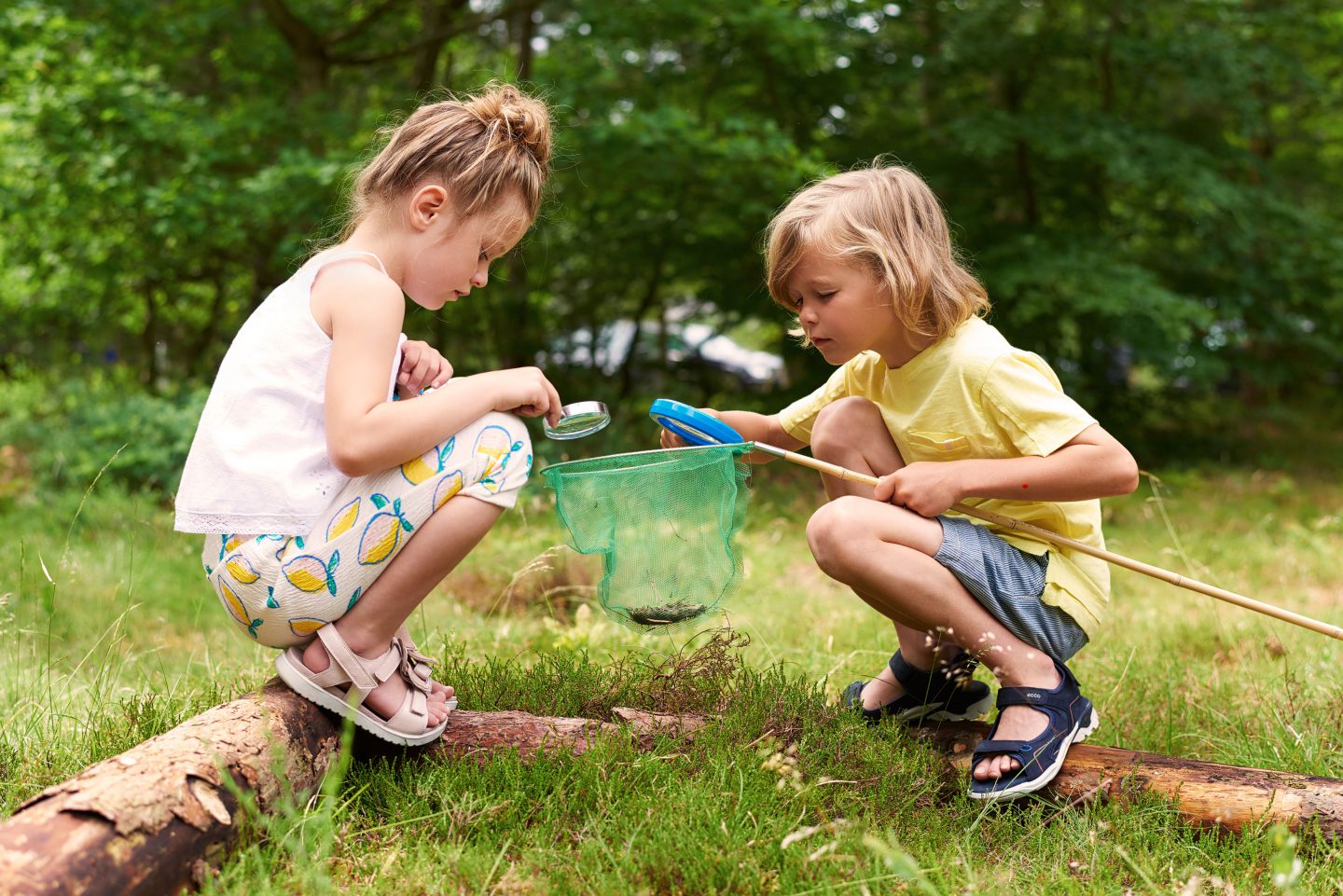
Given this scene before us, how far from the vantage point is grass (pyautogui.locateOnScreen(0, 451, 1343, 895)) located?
1.86 metres

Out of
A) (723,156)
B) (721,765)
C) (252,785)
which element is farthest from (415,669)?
(723,156)

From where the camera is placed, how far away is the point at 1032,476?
7.44 feet

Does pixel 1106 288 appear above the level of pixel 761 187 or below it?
below

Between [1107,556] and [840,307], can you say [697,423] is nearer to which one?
[840,307]

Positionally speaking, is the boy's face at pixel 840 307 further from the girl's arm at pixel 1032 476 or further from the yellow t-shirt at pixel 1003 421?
the girl's arm at pixel 1032 476

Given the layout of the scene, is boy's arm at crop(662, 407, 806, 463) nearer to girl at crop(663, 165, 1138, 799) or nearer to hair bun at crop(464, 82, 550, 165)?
girl at crop(663, 165, 1138, 799)

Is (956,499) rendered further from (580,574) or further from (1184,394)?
(1184,394)

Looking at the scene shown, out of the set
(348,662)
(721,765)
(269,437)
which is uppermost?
(269,437)

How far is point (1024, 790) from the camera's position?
7.23 ft

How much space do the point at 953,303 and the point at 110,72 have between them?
6714mm

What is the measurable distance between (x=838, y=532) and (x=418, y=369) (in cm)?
98

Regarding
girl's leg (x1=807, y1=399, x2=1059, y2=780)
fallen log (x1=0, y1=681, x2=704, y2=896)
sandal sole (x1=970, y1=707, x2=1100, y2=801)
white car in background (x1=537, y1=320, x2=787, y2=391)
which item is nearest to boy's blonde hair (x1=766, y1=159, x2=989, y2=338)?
girl's leg (x1=807, y1=399, x2=1059, y2=780)

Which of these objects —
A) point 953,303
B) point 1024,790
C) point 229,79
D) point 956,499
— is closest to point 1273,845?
point 1024,790

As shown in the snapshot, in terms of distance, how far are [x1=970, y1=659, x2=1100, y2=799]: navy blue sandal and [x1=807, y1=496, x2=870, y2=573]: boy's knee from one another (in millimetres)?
468
